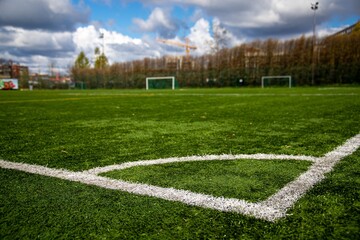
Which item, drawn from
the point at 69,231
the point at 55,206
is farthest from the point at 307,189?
the point at 55,206

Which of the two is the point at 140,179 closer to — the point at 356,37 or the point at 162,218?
the point at 162,218

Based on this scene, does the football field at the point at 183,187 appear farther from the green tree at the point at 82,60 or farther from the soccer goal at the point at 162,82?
the green tree at the point at 82,60

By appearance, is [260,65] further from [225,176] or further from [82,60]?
[82,60]

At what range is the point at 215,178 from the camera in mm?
1995

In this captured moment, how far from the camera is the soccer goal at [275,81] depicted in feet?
105

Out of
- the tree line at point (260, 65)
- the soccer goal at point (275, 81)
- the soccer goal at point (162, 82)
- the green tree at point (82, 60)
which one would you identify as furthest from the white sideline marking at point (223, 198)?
the green tree at point (82, 60)

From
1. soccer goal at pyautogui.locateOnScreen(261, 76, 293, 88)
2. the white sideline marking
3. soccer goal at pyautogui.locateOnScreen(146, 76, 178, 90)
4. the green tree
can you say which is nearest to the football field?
the white sideline marking

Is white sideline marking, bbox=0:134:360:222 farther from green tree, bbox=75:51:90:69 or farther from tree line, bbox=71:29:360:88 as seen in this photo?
green tree, bbox=75:51:90:69

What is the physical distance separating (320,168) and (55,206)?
178cm

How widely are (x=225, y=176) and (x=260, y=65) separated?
34.2 m

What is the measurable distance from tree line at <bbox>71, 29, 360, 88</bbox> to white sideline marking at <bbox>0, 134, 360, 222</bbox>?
3105 centimetres

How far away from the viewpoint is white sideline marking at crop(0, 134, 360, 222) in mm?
1502

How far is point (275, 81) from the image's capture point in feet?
108

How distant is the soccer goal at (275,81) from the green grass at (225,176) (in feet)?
103
